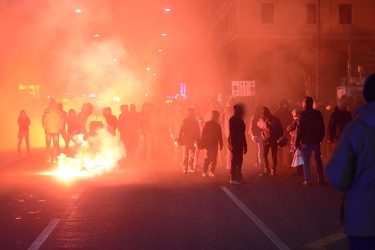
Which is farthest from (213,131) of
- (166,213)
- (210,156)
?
(166,213)

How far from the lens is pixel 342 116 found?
1728cm

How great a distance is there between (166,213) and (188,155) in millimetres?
8039

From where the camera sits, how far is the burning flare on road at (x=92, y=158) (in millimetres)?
19812

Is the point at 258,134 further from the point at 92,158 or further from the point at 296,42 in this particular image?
the point at 296,42

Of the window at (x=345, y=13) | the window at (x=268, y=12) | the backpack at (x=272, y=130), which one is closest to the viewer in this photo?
the backpack at (x=272, y=130)

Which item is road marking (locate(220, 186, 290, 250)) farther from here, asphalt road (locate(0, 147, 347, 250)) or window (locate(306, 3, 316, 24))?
window (locate(306, 3, 316, 24))

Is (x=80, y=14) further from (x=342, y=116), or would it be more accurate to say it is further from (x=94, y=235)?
(x=94, y=235)

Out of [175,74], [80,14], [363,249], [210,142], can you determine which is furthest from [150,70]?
[363,249]

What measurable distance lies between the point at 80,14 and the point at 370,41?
27.1 metres

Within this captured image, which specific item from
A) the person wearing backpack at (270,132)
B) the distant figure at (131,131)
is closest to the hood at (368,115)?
the person wearing backpack at (270,132)

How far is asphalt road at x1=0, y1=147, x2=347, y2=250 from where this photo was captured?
9078mm

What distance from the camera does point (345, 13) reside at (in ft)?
183

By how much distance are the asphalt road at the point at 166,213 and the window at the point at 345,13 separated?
40.1 m

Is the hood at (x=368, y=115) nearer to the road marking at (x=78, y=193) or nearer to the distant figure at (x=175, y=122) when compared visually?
the road marking at (x=78, y=193)
